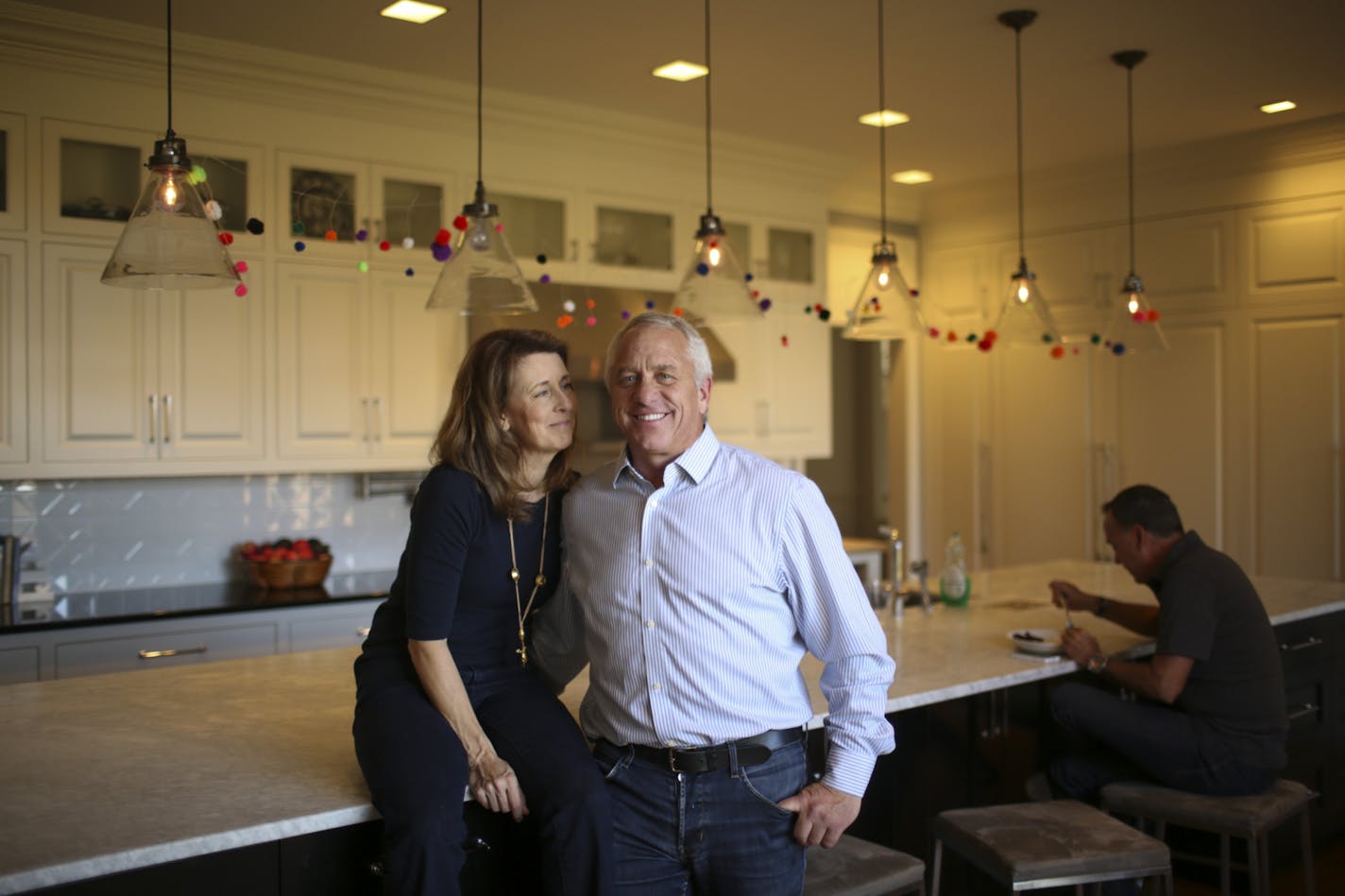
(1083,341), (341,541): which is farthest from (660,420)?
(1083,341)

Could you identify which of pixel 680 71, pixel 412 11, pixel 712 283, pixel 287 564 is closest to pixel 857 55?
pixel 680 71

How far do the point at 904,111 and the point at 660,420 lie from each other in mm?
3217

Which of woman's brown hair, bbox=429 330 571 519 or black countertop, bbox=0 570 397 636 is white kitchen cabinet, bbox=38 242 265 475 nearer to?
black countertop, bbox=0 570 397 636

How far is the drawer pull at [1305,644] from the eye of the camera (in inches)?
137

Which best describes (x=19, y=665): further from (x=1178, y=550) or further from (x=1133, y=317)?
(x=1133, y=317)

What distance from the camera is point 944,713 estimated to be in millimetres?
2828

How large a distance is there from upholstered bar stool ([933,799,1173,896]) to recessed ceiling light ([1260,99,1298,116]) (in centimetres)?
336

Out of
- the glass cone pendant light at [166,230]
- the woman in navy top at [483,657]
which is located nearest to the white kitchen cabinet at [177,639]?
the glass cone pendant light at [166,230]

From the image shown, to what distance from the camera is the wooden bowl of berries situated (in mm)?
4117

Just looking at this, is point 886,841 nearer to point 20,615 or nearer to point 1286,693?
point 1286,693

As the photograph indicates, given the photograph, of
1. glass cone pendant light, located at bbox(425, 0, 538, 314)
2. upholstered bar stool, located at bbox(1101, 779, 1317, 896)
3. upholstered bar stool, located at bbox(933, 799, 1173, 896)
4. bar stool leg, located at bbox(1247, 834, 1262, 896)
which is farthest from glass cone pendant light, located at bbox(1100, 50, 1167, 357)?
glass cone pendant light, located at bbox(425, 0, 538, 314)

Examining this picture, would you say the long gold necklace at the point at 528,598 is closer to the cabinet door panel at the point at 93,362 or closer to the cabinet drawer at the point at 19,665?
the cabinet drawer at the point at 19,665

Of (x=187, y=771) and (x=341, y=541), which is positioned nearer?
(x=187, y=771)

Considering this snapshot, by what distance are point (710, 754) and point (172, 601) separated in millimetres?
2660
